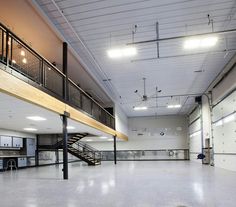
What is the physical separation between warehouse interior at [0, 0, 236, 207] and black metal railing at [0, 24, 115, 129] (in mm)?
50

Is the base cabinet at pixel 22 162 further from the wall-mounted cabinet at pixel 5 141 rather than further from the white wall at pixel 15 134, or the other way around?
the white wall at pixel 15 134

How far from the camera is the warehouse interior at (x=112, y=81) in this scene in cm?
604

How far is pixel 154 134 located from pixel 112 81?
14451mm

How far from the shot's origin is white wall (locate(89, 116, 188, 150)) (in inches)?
1030

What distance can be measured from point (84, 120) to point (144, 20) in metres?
5.57

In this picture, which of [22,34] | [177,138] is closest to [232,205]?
[22,34]

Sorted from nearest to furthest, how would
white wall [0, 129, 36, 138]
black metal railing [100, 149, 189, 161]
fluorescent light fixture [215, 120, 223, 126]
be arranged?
fluorescent light fixture [215, 120, 223, 126], white wall [0, 129, 36, 138], black metal railing [100, 149, 189, 161]

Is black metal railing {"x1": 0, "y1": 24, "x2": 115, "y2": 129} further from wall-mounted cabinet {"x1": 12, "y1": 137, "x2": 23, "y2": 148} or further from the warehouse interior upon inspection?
wall-mounted cabinet {"x1": 12, "y1": 137, "x2": 23, "y2": 148}

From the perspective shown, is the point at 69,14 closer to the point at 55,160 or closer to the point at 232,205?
the point at 232,205

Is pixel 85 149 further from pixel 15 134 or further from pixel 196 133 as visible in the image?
pixel 196 133

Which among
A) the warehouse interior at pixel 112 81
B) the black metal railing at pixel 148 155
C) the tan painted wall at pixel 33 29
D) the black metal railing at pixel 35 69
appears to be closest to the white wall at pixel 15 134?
the warehouse interior at pixel 112 81

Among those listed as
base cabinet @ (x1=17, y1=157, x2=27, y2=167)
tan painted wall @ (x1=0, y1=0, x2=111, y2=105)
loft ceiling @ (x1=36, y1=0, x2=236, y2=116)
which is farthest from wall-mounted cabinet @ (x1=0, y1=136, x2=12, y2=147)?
loft ceiling @ (x1=36, y1=0, x2=236, y2=116)

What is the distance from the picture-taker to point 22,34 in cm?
877

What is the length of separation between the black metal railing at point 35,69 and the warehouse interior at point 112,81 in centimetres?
5
